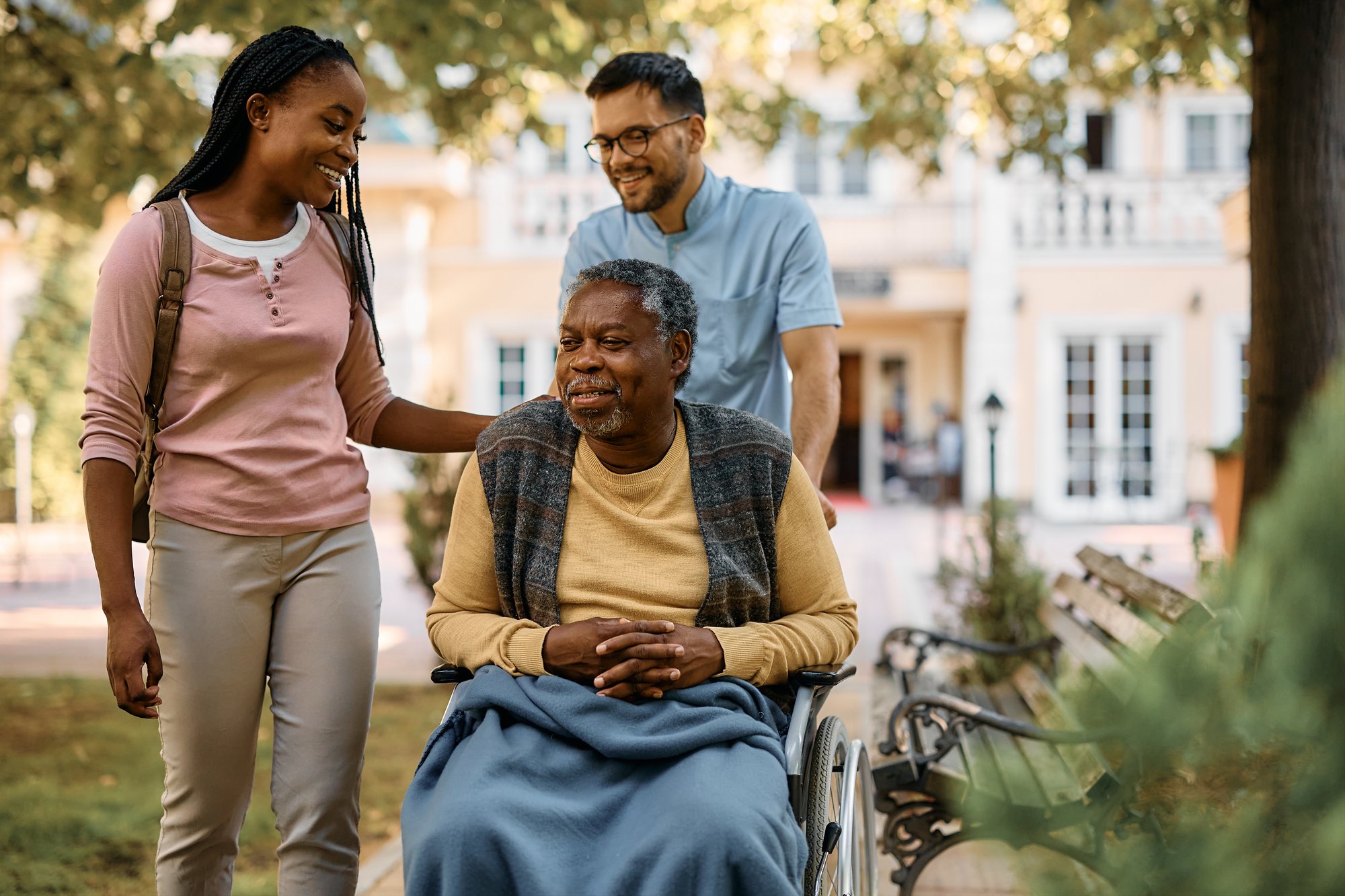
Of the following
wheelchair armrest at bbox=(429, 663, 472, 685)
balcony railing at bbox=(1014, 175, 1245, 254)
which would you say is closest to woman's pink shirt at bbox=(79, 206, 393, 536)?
wheelchair armrest at bbox=(429, 663, 472, 685)

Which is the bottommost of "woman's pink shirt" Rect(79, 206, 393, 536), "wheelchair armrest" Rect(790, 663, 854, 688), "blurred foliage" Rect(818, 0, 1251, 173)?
"wheelchair armrest" Rect(790, 663, 854, 688)

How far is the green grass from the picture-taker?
12.6 feet

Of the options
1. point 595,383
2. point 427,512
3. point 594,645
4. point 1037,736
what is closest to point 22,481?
point 427,512

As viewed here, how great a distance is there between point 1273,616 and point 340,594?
202 cm

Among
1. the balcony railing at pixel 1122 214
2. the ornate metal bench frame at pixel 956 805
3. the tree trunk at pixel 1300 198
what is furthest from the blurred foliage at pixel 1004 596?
the balcony railing at pixel 1122 214

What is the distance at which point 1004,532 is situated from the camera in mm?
6625

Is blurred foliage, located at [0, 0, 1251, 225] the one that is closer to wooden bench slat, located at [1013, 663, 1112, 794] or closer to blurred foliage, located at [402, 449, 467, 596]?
blurred foliage, located at [402, 449, 467, 596]

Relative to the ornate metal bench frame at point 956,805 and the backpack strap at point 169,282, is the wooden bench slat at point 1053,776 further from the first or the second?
the backpack strap at point 169,282

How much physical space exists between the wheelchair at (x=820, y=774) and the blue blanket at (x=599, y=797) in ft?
0.17

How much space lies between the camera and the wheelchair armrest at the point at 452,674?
2.32 m

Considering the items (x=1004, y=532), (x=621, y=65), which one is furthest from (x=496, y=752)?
(x=1004, y=532)

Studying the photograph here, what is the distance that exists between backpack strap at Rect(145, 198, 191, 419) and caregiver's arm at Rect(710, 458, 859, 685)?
1158 millimetres

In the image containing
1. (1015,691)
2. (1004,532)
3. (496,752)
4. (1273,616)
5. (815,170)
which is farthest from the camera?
(815,170)

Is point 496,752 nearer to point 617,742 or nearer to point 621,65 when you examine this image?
point 617,742
